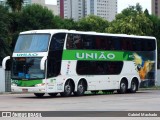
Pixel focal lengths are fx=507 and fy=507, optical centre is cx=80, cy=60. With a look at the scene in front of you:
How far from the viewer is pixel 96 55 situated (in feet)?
107

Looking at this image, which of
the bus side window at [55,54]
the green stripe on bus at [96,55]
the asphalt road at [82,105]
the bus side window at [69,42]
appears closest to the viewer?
the asphalt road at [82,105]

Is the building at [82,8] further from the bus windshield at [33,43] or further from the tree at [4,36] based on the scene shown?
the bus windshield at [33,43]

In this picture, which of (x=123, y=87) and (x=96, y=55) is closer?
(x=96, y=55)

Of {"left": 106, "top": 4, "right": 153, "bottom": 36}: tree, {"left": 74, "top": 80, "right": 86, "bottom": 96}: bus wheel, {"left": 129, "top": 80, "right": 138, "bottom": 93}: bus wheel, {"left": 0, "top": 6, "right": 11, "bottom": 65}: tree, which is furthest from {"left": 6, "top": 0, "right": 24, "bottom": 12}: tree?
→ {"left": 74, "top": 80, "right": 86, "bottom": 96}: bus wheel

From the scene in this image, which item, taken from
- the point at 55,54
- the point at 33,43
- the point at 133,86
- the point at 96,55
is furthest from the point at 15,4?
the point at 55,54

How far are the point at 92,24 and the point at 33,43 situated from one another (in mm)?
55712

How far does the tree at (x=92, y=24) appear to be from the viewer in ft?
270

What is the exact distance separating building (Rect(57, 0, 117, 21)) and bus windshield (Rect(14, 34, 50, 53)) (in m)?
116

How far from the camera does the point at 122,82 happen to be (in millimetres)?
35656

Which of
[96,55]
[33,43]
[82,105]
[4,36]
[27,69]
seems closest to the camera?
[82,105]

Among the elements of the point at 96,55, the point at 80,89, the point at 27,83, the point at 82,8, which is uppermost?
the point at 82,8

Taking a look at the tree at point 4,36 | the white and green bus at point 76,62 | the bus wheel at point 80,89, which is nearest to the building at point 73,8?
the tree at point 4,36

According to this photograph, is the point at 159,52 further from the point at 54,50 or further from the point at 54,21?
the point at 54,50

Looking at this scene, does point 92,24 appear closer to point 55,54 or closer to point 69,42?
point 69,42
